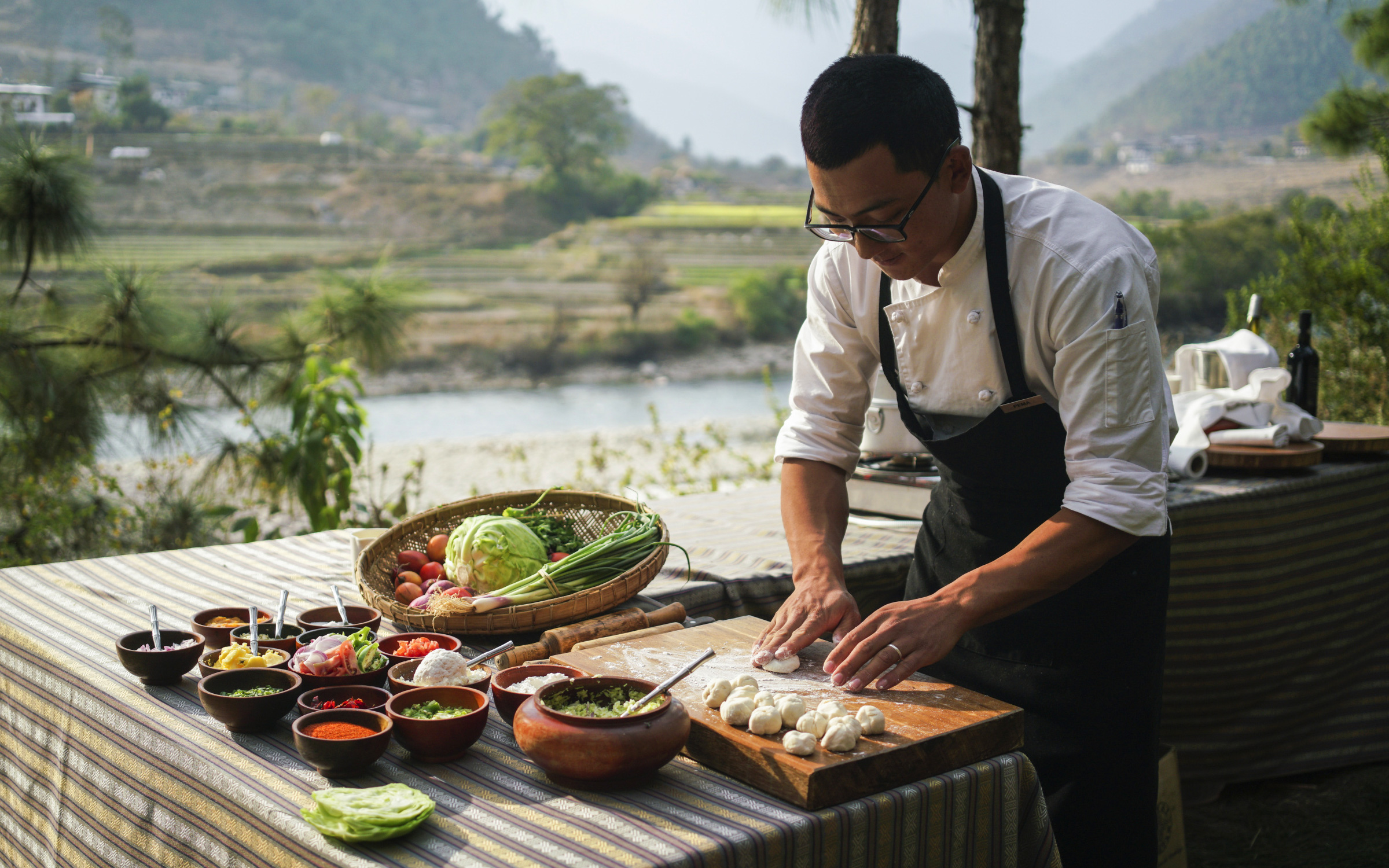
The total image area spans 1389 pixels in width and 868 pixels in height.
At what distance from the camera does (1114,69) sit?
61.5 meters

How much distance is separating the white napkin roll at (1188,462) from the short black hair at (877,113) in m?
1.89

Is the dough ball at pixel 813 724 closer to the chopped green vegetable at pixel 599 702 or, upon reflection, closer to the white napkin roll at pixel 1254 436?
the chopped green vegetable at pixel 599 702

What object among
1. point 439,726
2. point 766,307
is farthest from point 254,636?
point 766,307

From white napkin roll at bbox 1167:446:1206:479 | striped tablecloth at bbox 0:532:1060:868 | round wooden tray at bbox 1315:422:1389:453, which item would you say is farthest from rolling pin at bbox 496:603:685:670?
round wooden tray at bbox 1315:422:1389:453

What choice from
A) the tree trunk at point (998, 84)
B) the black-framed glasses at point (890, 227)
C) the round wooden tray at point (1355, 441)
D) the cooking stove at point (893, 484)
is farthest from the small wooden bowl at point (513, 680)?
the round wooden tray at point (1355, 441)

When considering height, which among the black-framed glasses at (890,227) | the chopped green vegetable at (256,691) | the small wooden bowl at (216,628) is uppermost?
the black-framed glasses at (890,227)

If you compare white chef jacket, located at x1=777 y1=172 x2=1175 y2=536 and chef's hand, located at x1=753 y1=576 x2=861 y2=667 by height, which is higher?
white chef jacket, located at x1=777 y1=172 x2=1175 y2=536

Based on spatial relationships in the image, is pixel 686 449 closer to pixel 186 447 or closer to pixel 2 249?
pixel 186 447

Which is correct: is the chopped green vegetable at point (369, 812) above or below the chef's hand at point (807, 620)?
below

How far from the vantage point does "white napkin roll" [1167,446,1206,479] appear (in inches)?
117

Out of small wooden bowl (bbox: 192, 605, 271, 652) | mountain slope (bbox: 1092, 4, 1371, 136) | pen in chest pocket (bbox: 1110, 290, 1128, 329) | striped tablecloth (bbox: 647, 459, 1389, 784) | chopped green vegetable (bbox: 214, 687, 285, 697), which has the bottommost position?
striped tablecloth (bbox: 647, 459, 1389, 784)

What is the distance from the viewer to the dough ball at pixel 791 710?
1.26 metres

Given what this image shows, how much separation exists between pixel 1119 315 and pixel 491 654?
108cm

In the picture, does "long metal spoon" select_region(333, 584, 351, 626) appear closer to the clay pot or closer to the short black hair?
the clay pot
